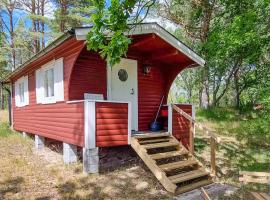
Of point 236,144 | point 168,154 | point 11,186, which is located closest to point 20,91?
point 11,186

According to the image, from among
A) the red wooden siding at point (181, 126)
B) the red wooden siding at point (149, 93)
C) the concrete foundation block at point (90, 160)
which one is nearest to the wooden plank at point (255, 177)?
the red wooden siding at point (181, 126)

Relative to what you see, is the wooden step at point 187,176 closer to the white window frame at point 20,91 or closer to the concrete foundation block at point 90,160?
the concrete foundation block at point 90,160

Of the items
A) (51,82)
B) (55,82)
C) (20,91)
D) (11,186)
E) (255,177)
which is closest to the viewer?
(11,186)

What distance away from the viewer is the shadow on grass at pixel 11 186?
5.23m

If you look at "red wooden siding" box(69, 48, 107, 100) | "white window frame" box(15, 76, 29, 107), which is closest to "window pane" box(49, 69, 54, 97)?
"red wooden siding" box(69, 48, 107, 100)

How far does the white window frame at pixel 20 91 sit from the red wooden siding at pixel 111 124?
6.01 m

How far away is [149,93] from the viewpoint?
862 centimetres

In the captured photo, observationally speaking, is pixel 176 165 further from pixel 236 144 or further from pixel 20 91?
pixel 20 91

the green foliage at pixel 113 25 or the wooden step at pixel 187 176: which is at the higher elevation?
the green foliage at pixel 113 25

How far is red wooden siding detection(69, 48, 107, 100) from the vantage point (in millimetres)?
7062

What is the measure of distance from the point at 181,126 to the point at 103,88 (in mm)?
2512

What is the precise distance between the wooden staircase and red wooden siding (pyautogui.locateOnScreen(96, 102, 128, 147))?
0.36 metres

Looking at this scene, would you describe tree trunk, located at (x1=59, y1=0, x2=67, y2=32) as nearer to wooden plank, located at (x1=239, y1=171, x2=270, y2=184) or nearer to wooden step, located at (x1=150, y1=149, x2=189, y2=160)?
wooden step, located at (x1=150, y1=149, x2=189, y2=160)

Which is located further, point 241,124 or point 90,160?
point 241,124
